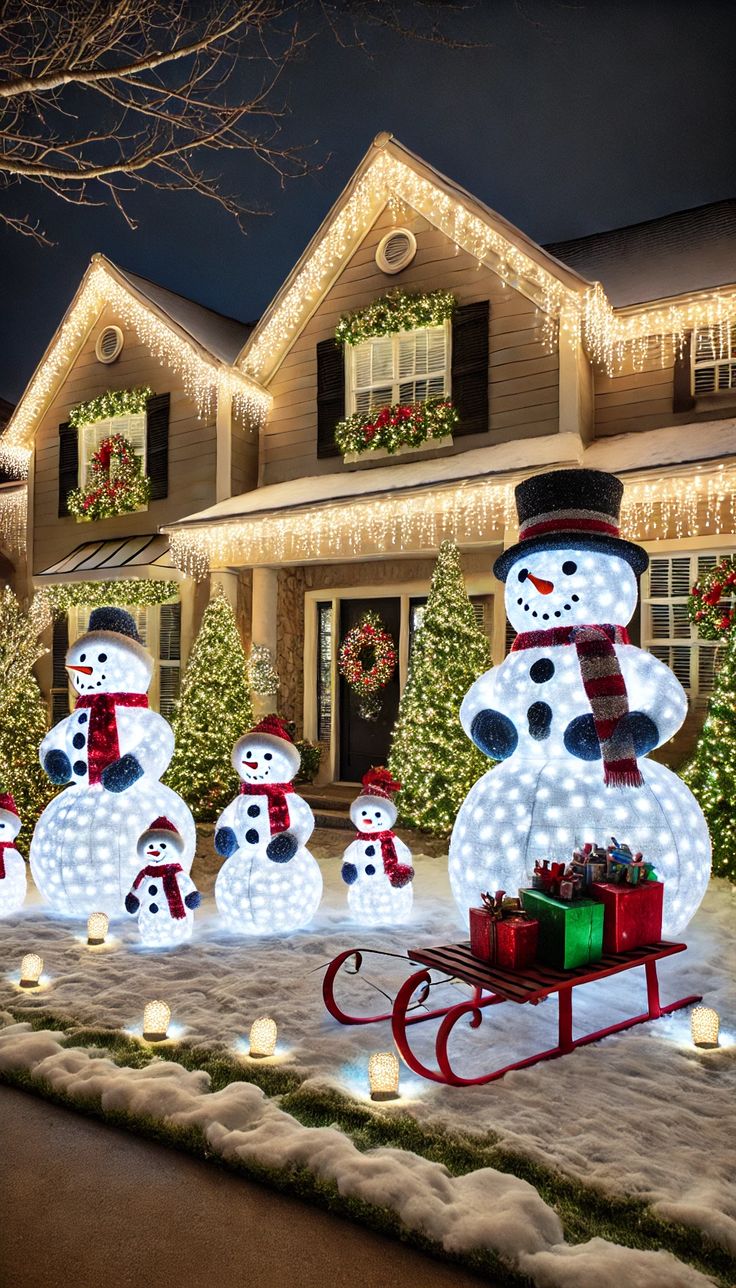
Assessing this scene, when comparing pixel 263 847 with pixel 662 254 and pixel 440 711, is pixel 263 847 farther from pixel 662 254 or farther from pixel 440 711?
pixel 662 254

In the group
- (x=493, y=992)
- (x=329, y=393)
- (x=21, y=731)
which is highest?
(x=329, y=393)

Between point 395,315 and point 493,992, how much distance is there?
9272 mm

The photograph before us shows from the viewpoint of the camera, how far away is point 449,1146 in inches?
122

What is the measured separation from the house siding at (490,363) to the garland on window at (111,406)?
2360mm

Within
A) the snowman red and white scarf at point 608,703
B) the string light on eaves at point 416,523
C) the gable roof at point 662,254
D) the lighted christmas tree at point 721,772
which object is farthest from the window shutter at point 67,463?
the snowman red and white scarf at point 608,703

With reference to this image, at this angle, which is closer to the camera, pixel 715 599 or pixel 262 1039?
pixel 262 1039

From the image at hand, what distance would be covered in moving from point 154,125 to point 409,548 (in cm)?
488

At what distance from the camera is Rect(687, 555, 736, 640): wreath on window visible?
8758 millimetres

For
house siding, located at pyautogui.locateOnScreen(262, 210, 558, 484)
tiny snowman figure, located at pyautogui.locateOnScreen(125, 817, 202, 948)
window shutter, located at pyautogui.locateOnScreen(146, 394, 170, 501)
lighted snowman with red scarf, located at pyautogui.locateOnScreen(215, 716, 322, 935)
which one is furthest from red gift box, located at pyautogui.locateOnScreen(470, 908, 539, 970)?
window shutter, located at pyautogui.locateOnScreen(146, 394, 170, 501)

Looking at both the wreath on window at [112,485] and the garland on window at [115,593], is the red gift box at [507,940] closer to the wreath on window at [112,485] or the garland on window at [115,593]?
the garland on window at [115,593]

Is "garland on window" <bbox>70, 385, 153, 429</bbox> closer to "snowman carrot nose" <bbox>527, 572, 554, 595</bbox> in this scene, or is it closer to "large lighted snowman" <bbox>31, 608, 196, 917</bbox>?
"large lighted snowman" <bbox>31, 608, 196, 917</bbox>

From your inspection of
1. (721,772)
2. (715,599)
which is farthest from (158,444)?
(721,772)

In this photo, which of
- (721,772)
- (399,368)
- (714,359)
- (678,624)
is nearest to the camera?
(721,772)

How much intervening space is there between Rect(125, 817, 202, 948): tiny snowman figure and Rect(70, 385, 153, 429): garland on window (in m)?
9.51
